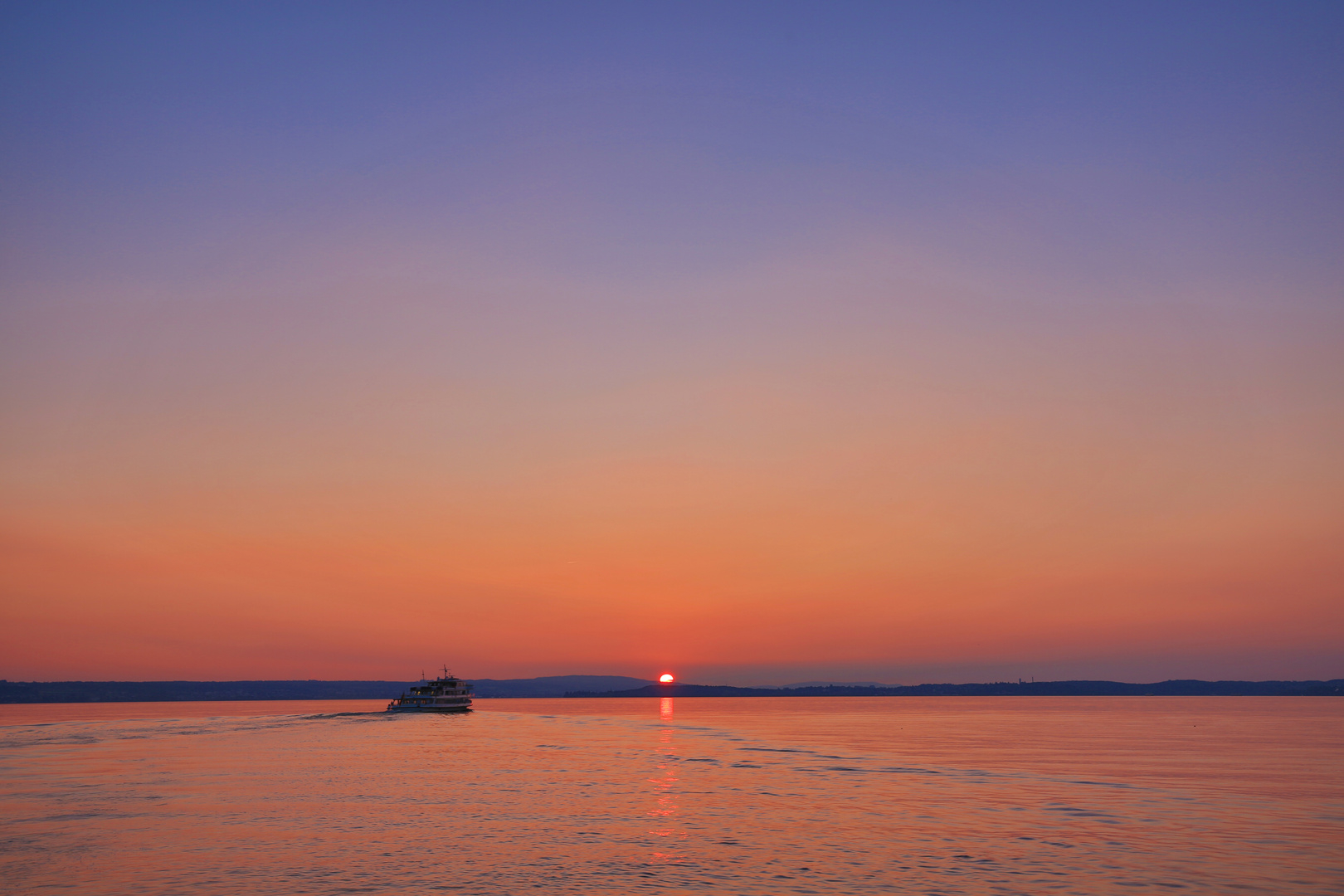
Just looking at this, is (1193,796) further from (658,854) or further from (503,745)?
(503,745)

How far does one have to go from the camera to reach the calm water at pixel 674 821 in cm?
2783

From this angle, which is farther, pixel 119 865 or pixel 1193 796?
pixel 1193 796

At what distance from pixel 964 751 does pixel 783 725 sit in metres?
66.8

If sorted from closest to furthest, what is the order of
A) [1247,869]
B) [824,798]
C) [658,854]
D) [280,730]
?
1. [1247,869]
2. [658,854]
3. [824,798]
4. [280,730]

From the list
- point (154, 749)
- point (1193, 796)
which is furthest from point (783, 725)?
point (1193, 796)

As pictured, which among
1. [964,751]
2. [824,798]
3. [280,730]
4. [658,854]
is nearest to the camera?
[658,854]

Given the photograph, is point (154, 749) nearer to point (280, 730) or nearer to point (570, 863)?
point (280, 730)

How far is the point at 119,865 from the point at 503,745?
64.6 metres

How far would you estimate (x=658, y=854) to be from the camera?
1240 inches

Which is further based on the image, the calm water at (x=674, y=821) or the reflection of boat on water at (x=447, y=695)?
the reflection of boat on water at (x=447, y=695)

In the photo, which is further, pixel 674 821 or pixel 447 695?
pixel 447 695

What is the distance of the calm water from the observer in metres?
27.8

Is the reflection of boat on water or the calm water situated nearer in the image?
the calm water

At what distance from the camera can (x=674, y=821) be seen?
130 feet
